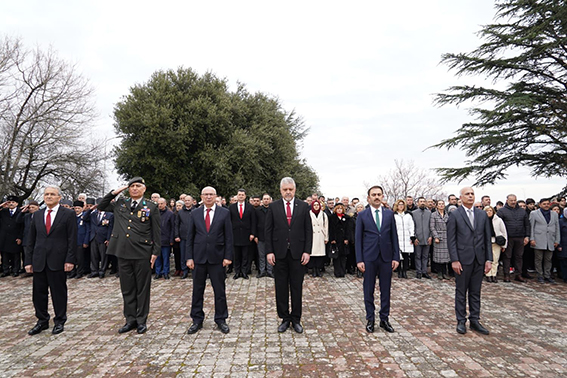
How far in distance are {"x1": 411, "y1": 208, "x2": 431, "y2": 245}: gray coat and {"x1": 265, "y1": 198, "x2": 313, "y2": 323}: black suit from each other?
17.9 feet

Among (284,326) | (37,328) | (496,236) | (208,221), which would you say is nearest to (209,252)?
(208,221)

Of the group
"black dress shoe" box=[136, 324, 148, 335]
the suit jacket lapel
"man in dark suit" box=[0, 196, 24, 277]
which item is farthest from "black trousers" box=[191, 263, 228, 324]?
"man in dark suit" box=[0, 196, 24, 277]

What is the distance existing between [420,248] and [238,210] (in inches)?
197

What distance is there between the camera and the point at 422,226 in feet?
32.1

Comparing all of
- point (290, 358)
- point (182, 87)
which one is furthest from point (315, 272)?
point (182, 87)

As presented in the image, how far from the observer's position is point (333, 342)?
472 centimetres

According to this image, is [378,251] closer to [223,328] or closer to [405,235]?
[223,328]

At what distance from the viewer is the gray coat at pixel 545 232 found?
30.6ft

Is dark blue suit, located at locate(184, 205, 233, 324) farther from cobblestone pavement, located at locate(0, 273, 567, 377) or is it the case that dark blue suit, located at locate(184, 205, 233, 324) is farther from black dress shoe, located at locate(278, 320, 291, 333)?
black dress shoe, located at locate(278, 320, 291, 333)

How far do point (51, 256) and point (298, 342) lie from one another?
3741 mm

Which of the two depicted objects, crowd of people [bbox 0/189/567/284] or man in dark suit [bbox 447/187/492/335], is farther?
crowd of people [bbox 0/189/567/284]

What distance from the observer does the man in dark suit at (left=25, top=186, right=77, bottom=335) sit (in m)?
5.29

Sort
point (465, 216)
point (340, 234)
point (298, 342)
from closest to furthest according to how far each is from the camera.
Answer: point (298, 342)
point (465, 216)
point (340, 234)

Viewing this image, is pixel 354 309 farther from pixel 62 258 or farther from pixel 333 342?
pixel 62 258
